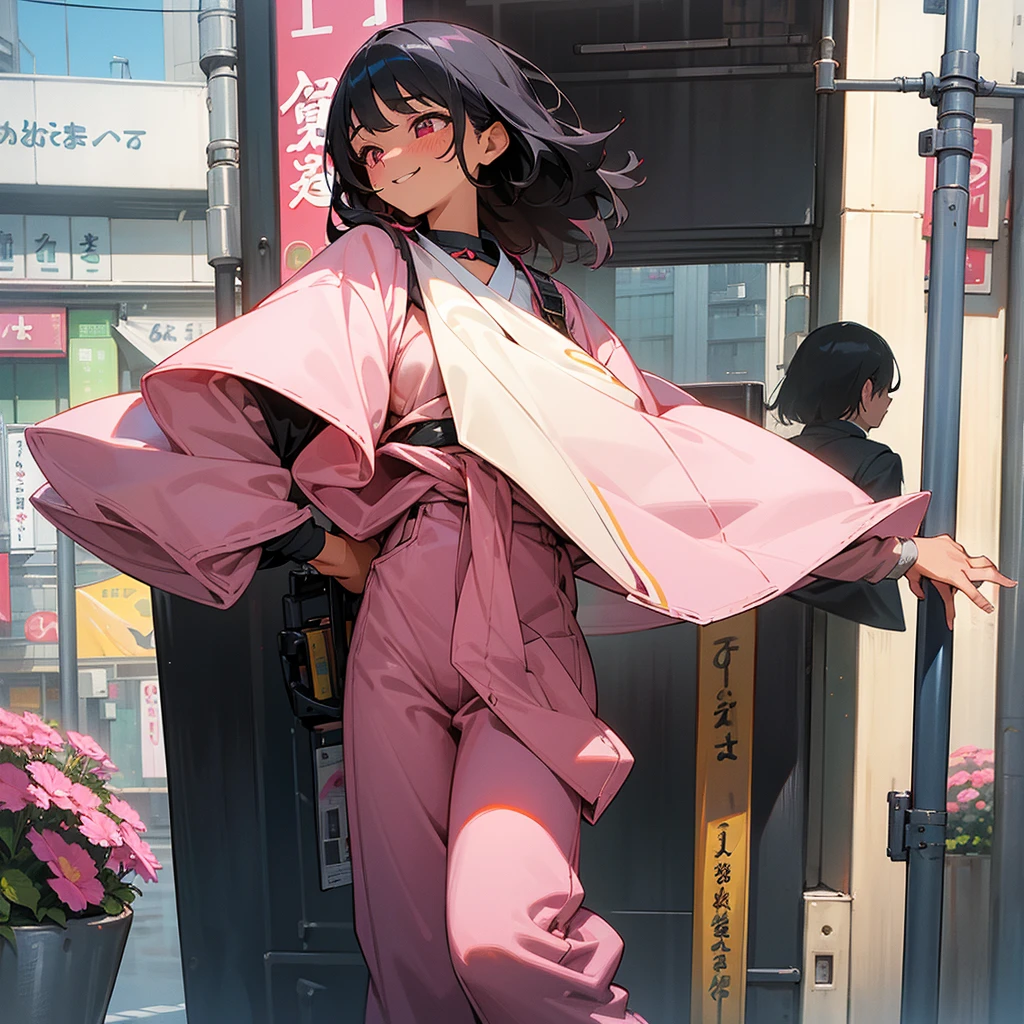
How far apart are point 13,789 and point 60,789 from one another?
0.25 ft

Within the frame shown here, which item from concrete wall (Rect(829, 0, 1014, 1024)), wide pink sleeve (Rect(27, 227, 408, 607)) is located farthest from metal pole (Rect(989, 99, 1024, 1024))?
wide pink sleeve (Rect(27, 227, 408, 607))

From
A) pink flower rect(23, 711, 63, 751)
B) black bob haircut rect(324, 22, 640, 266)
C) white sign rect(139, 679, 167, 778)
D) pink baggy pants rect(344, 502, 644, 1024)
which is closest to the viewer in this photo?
pink baggy pants rect(344, 502, 644, 1024)

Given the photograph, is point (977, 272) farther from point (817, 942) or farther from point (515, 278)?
point (817, 942)

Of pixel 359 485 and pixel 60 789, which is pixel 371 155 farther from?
pixel 60 789

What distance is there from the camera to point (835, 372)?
2.05 metres

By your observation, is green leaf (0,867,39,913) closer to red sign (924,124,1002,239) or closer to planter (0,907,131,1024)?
planter (0,907,131,1024)

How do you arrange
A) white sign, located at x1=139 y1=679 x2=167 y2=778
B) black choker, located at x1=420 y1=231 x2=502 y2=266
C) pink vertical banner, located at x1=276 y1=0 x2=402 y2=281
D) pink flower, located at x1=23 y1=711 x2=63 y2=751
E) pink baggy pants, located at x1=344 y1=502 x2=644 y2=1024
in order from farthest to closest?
white sign, located at x1=139 y1=679 x2=167 y2=778 → pink vertical banner, located at x1=276 y1=0 x2=402 y2=281 → pink flower, located at x1=23 y1=711 x2=63 y2=751 → black choker, located at x1=420 y1=231 x2=502 y2=266 → pink baggy pants, located at x1=344 y1=502 x2=644 y2=1024

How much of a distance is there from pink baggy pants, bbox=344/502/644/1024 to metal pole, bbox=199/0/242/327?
0.87 metres

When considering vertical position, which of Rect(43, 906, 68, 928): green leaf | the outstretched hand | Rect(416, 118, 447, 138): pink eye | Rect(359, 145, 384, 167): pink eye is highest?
Rect(416, 118, 447, 138): pink eye

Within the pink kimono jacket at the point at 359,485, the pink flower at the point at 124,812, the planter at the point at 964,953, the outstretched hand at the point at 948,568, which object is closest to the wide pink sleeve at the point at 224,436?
the pink kimono jacket at the point at 359,485

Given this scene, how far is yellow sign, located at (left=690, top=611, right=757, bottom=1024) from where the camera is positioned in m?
2.07

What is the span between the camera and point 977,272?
204cm

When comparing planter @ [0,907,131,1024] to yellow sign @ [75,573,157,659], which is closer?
planter @ [0,907,131,1024]

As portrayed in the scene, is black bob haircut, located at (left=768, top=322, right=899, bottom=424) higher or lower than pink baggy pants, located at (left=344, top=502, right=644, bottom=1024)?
higher
